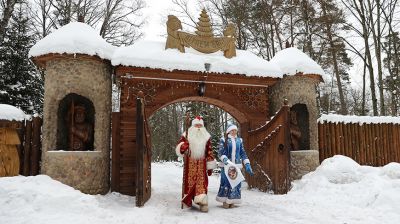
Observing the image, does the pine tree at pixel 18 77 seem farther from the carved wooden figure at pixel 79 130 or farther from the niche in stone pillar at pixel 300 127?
the niche in stone pillar at pixel 300 127

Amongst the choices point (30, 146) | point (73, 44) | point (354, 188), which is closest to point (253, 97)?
point (354, 188)

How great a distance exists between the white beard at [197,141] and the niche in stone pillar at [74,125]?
10.2 ft

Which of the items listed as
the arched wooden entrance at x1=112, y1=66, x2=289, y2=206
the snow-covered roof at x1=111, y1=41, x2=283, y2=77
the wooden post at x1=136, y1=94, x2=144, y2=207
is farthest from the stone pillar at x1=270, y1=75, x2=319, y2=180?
the wooden post at x1=136, y1=94, x2=144, y2=207

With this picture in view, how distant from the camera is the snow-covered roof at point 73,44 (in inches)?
331

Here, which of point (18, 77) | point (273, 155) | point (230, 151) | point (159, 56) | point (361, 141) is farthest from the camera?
point (18, 77)

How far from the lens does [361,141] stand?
11.5 m

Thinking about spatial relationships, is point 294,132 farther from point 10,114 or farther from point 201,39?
point 10,114

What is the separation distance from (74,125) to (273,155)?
198 inches

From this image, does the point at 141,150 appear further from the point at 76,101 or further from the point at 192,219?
the point at 76,101

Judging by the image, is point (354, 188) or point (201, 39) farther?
point (201, 39)

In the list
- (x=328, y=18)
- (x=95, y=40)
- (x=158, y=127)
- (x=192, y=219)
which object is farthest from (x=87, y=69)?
(x=158, y=127)

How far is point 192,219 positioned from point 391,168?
5146 millimetres

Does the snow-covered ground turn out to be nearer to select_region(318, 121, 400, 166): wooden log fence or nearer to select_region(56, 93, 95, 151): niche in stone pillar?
select_region(56, 93, 95, 151): niche in stone pillar

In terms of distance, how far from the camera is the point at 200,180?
7.03 m
